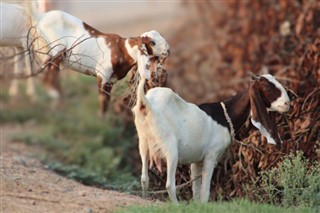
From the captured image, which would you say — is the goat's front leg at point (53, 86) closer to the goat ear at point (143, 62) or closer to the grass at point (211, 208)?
the goat ear at point (143, 62)

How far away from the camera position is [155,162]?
797 cm

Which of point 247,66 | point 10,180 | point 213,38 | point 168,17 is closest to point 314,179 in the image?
point 10,180

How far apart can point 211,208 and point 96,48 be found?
1638mm

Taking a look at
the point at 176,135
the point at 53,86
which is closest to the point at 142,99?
the point at 176,135

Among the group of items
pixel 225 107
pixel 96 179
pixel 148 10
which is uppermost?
pixel 148 10

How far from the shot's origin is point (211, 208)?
7.60 m

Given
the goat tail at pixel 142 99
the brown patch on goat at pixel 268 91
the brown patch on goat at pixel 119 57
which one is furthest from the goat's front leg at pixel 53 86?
the goat tail at pixel 142 99

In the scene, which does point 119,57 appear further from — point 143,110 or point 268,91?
point 268,91

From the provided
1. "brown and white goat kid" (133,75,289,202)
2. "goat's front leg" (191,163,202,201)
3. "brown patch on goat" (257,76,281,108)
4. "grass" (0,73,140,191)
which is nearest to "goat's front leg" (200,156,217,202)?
"brown and white goat kid" (133,75,289,202)

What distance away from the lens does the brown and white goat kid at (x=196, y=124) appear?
25.7ft

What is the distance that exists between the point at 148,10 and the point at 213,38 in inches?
378

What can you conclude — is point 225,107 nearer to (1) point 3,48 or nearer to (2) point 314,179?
(2) point 314,179

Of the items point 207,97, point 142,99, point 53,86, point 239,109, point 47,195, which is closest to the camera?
point 142,99

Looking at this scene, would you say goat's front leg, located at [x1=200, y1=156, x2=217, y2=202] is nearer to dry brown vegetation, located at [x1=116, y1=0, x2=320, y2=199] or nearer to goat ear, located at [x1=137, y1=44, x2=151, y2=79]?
dry brown vegetation, located at [x1=116, y1=0, x2=320, y2=199]
